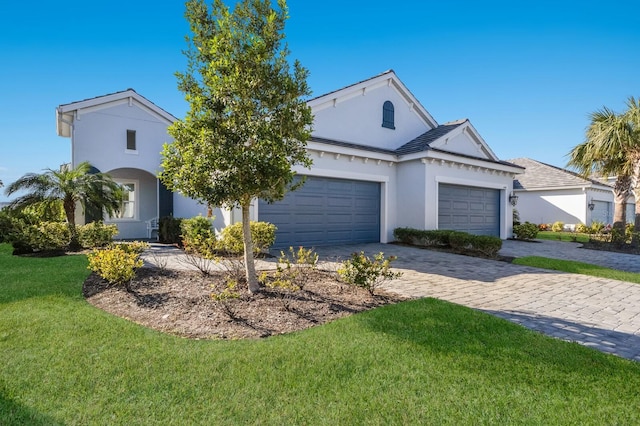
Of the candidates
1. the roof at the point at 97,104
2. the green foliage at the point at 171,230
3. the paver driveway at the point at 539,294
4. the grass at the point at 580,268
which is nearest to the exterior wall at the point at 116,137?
the roof at the point at 97,104

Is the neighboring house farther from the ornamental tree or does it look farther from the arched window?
the ornamental tree

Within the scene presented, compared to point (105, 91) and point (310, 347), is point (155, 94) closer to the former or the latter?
point (105, 91)

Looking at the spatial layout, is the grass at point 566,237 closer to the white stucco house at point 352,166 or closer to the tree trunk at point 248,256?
the white stucco house at point 352,166

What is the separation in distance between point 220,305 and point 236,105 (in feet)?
10.2

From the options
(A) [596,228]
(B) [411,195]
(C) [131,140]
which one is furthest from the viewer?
(A) [596,228]

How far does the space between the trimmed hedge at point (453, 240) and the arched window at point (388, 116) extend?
198 inches

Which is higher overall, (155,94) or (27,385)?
(155,94)

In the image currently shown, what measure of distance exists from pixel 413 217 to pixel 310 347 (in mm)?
11208

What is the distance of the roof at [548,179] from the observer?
24.1 meters

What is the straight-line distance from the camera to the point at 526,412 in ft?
8.98

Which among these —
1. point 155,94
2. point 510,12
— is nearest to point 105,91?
point 155,94

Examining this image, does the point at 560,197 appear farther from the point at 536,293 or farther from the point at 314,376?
the point at 314,376

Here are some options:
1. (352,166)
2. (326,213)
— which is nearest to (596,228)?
(352,166)

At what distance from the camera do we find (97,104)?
1362cm
